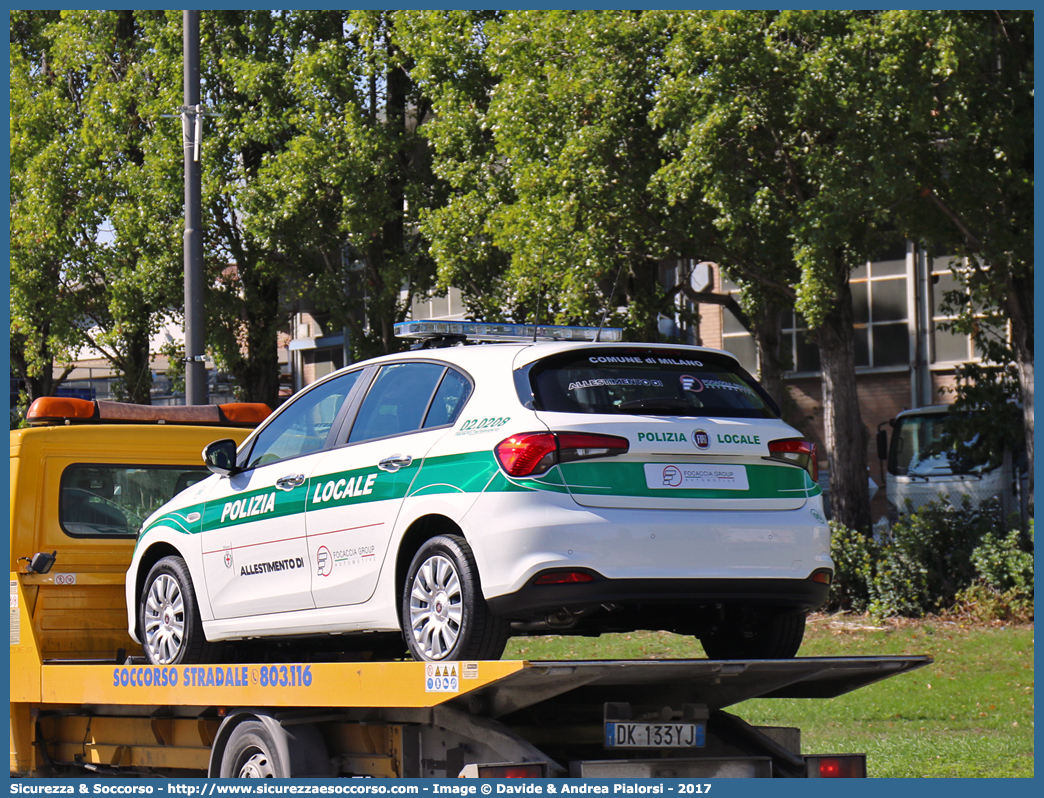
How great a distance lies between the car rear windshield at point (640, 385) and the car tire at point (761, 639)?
40.2 inches

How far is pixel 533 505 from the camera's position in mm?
5645

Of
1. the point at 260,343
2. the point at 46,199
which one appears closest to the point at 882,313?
the point at 260,343

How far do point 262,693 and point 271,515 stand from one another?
1.07 meters

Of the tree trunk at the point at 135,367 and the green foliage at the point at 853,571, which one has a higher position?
the tree trunk at the point at 135,367

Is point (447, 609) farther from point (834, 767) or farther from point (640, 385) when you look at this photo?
point (834, 767)

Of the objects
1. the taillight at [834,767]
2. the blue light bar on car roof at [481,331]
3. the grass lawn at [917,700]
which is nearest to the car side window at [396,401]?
the blue light bar on car roof at [481,331]

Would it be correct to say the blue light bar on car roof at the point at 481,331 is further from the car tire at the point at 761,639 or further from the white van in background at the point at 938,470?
the white van in background at the point at 938,470

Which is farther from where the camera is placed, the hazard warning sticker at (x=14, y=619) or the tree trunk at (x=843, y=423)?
the tree trunk at (x=843, y=423)

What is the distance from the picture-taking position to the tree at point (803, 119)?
46.4ft

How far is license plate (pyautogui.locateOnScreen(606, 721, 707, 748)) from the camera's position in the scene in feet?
18.8

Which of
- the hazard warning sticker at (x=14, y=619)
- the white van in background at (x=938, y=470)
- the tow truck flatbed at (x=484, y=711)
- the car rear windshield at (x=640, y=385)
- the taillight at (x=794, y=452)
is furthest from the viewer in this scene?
the white van in background at (x=938, y=470)

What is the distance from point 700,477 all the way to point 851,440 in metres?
12.7

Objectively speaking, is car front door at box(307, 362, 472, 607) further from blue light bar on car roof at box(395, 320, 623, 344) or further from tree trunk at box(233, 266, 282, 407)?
tree trunk at box(233, 266, 282, 407)

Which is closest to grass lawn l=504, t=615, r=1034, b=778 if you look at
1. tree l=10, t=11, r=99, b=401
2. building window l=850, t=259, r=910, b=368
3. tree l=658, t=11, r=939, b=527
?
tree l=658, t=11, r=939, b=527
